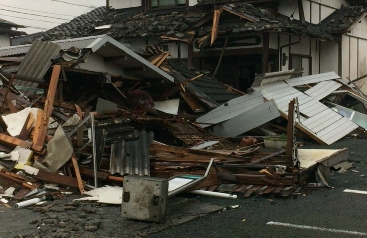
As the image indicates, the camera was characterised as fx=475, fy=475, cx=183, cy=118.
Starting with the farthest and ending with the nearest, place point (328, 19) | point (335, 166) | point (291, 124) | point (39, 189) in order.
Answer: point (328, 19)
point (335, 166)
point (291, 124)
point (39, 189)

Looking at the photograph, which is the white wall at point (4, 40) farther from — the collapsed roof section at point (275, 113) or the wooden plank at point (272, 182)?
the wooden plank at point (272, 182)

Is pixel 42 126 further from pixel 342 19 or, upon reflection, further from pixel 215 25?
pixel 342 19

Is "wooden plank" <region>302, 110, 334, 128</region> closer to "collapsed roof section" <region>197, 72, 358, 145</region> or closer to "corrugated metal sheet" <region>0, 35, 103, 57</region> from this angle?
"collapsed roof section" <region>197, 72, 358, 145</region>

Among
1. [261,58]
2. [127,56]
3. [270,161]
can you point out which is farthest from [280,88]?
[270,161]

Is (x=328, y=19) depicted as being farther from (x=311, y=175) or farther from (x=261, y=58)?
(x=311, y=175)

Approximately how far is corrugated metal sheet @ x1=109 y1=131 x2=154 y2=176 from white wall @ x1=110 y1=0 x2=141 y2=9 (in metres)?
15.3

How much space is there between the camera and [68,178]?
24.5ft

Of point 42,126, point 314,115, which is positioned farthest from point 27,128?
point 314,115

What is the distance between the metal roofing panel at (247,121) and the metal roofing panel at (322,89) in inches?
112

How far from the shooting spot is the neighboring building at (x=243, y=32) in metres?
17.3

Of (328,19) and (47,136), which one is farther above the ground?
(328,19)

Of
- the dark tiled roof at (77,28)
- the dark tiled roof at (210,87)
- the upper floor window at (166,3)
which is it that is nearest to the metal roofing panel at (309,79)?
the dark tiled roof at (210,87)

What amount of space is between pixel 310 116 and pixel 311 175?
579 cm

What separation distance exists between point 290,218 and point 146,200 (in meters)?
1.90
